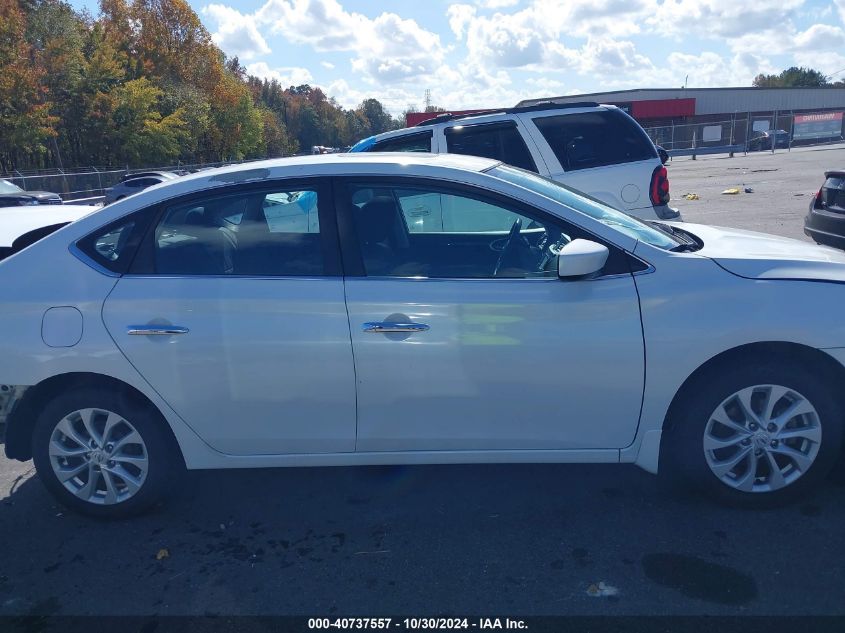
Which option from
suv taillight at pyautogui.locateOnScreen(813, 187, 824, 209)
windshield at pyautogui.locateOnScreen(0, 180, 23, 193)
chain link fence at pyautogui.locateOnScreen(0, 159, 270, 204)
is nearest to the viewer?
suv taillight at pyautogui.locateOnScreen(813, 187, 824, 209)

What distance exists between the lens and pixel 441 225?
14.4 ft

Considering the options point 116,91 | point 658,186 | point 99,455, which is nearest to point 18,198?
point 658,186

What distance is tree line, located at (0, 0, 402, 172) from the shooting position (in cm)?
3866

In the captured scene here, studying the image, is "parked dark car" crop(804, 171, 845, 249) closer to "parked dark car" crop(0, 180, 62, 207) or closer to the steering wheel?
the steering wheel

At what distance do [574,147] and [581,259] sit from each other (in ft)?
15.8

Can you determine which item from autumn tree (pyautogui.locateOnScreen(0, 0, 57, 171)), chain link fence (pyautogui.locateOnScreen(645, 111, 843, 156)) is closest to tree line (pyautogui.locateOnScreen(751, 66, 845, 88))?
chain link fence (pyautogui.locateOnScreen(645, 111, 843, 156))

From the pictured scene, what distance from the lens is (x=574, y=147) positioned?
307 inches

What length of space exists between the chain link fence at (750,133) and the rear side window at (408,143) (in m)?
45.4

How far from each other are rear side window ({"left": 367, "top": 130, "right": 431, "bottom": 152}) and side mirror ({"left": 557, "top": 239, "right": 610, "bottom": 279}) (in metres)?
4.79

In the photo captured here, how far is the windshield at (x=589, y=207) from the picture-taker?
148 inches

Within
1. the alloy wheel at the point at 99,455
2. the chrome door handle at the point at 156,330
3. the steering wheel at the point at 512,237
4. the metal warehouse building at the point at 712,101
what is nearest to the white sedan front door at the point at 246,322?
the chrome door handle at the point at 156,330

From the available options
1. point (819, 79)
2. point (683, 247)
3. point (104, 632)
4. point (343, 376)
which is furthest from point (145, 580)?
point (819, 79)

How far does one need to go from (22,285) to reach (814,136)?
6182cm

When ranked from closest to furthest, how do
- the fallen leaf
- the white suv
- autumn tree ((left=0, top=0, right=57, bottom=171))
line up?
the fallen leaf → the white suv → autumn tree ((left=0, top=0, right=57, bottom=171))
